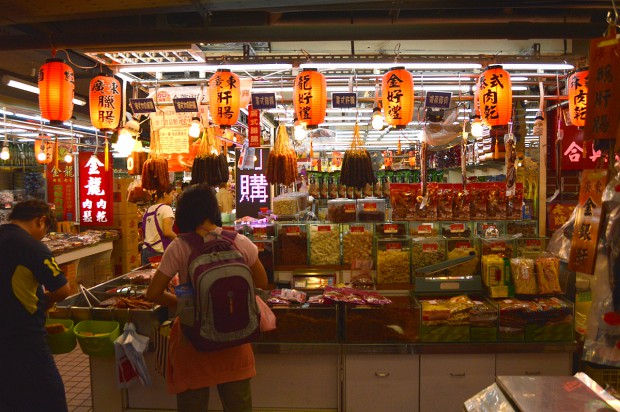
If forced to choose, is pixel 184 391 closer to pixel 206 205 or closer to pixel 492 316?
pixel 206 205

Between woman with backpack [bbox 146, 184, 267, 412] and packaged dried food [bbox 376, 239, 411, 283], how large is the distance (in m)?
1.92

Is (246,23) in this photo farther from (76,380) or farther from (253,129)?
(76,380)

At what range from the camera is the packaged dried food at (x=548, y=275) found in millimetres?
3846

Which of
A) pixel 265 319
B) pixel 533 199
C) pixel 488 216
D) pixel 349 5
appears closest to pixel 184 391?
pixel 265 319

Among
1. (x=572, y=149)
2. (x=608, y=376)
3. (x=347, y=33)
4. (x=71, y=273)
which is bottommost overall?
(x=71, y=273)

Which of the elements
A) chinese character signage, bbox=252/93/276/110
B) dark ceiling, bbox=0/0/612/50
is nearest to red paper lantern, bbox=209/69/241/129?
Result: chinese character signage, bbox=252/93/276/110

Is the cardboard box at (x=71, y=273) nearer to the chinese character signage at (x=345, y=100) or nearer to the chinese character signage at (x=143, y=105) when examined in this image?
the chinese character signage at (x=143, y=105)

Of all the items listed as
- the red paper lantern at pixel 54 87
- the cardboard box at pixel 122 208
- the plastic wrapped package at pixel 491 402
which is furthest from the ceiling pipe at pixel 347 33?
the cardboard box at pixel 122 208

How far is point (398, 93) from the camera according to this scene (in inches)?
219

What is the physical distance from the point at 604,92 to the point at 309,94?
3940 millimetres

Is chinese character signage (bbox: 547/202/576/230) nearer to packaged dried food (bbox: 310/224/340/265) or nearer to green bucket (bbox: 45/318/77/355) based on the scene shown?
packaged dried food (bbox: 310/224/340/265)

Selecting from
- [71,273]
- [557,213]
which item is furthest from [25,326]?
[557,213]

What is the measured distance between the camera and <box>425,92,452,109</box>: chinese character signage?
6.05 metres

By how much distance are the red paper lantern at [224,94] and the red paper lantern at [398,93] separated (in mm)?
2021
